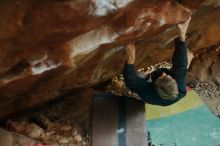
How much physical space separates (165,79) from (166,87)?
9 cm

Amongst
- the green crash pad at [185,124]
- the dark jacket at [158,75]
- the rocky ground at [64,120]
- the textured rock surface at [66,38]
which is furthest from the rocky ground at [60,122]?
the dark jacket at [158,75]

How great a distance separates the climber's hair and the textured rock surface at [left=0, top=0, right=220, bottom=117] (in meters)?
0.51

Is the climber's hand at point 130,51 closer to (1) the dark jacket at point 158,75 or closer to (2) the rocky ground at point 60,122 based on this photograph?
(1) the dark jacket at point 158,75

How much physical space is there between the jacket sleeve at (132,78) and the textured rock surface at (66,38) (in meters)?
0.26

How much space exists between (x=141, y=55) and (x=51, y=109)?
1.35 meters

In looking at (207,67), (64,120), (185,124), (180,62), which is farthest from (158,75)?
(207,67)

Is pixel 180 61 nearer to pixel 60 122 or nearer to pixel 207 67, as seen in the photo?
pixel 60 122

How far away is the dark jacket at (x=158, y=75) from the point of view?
186 inches

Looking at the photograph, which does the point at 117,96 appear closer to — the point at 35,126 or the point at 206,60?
the point at 35,126

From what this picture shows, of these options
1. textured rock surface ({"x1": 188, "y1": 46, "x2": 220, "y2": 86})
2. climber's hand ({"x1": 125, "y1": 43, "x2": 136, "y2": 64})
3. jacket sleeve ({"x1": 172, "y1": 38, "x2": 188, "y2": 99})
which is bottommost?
jacket sleeve ({"x1": 172, "y1": 38, "x2": 188, "y2": 99})

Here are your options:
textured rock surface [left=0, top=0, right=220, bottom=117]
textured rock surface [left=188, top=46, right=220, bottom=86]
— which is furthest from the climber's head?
textured rock surface [left=188, top=46, right=220, bottom=86]

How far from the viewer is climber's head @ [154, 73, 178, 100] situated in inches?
186

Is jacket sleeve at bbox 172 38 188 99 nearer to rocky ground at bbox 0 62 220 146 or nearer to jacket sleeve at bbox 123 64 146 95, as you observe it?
jacket sleeve at bbox 123 64 146 95

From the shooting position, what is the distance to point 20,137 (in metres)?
5.41
